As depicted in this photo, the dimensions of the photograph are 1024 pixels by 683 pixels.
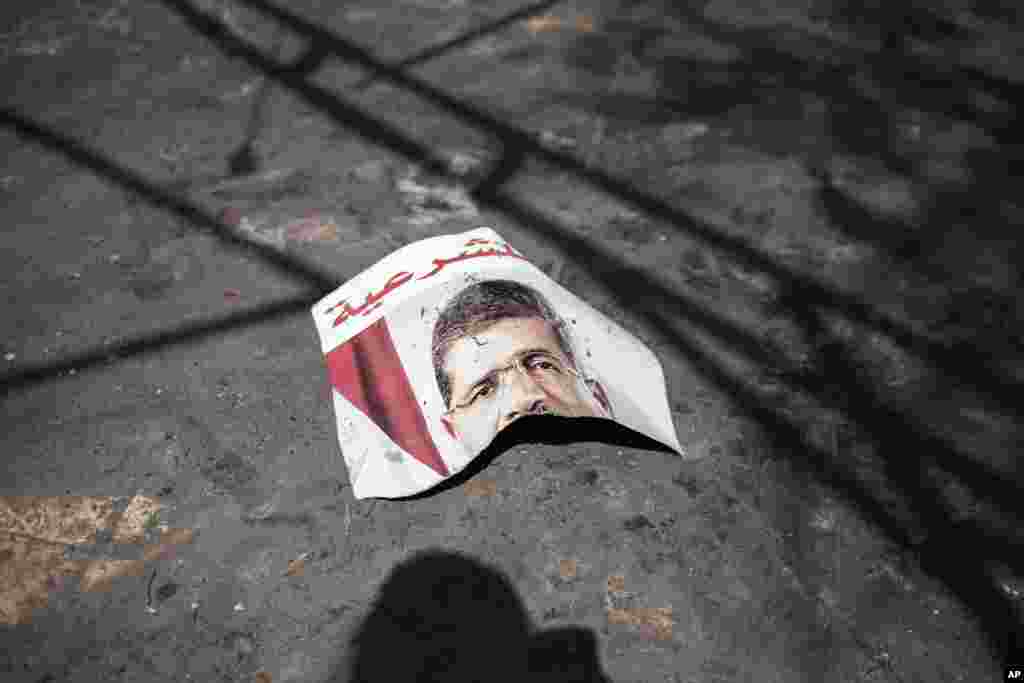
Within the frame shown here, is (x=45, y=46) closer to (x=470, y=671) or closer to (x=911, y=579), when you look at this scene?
(x=470, y=671)

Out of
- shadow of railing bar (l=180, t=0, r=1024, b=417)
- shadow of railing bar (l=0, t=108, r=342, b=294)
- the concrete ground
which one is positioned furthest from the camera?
shadow of railing bar (l=0, t=108, r=342, b=294)

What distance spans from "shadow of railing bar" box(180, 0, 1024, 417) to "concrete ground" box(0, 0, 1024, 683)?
0.06 feet

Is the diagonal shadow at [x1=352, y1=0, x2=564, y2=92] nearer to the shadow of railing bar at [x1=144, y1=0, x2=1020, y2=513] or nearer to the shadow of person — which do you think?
the shadow of railing bar at [x1=144, y1=0, x2=1020, y2=513]

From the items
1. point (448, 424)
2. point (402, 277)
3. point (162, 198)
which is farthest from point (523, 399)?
point (162, 198)

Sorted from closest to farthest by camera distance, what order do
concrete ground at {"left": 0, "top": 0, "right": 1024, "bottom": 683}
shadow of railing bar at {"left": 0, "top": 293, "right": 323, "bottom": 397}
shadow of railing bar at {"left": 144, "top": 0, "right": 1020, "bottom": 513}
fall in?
concrete ground at {"left": 0, "top": 0, "right": 1024, "bottom": 683}, shadow of railing bar at {"left": 144, "top": 0, "right": 1020, "bottom": 513}, shadow of railing bar at {"left": 0, "top": 293, "right": 323, "bottom": 397}

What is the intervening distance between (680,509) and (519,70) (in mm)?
3093

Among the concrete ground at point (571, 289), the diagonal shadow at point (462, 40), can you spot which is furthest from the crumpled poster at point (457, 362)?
the diagonal shadow at point (462, 40)

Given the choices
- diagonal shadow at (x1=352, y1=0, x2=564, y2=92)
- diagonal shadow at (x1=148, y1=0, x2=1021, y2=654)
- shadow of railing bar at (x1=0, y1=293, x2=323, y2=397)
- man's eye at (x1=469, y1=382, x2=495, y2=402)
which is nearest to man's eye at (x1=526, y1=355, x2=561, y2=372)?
man's eye at (x1=469, y1=382, x2=495, y2=402)

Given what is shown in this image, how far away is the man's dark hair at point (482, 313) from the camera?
2.63 metres

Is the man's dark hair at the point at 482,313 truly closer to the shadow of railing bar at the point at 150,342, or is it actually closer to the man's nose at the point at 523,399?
the man's nose at the point at 523,399

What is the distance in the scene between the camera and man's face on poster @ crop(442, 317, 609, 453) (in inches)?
95.8

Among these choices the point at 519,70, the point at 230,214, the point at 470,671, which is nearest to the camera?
the point at 470,671

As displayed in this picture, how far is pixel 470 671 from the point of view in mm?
2076

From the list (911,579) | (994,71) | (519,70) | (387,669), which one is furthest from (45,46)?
(994,71)
